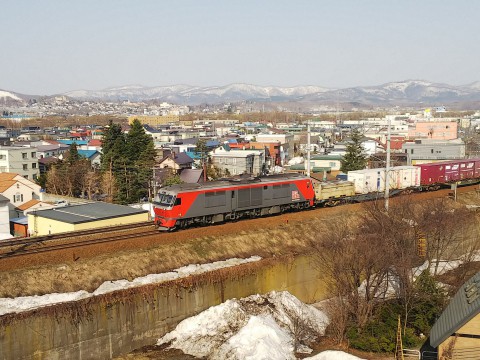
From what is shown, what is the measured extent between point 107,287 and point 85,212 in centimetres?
1401

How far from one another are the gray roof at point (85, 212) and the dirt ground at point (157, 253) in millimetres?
7514

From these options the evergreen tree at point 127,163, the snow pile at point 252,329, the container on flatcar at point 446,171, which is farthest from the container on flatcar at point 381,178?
the evergreen tree at point 127,163

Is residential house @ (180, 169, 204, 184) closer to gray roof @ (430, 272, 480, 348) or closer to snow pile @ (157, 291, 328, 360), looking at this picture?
snow pile @ (157, 291, 328, 360)

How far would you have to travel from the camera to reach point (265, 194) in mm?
33750

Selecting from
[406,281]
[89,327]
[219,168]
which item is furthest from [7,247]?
[219,168]

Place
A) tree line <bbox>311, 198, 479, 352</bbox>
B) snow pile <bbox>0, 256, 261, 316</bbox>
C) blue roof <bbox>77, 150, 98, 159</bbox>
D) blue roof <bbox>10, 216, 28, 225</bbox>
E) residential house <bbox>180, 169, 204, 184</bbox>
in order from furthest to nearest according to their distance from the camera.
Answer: blue roof <bbox>77, 150, 98, 159</bbox>, residential house <bbox>180, 169, 204, 184</bbox>, blue roof <bbox>10, 216, 28, 225</bbox>, tree line <bbox>311, 198, 479, 352</bbox>, snow pile <bbox>0, 256, 261, 316</bbox>

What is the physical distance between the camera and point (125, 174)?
56.4 metres

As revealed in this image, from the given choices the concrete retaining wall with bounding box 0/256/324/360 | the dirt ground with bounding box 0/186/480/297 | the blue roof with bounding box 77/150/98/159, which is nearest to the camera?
the concrete retaining wall with bounding box 0/256/324/360

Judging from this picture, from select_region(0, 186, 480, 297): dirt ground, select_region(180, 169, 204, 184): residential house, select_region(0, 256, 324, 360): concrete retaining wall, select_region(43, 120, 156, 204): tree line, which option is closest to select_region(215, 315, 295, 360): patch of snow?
select_region(0, 256, 324, 360): concrete retaining wall

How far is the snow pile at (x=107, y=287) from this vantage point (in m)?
20.6

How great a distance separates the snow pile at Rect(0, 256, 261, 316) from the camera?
20.6 meters

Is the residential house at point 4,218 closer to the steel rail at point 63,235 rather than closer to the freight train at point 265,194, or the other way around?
the steel rail at point 63,235

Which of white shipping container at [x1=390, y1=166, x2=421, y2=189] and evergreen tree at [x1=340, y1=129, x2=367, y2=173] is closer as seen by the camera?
white shipping container at [x1=390, y1=166, x2=421, y2=189]

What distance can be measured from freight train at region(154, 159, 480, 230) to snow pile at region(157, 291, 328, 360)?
6577 millimetres
